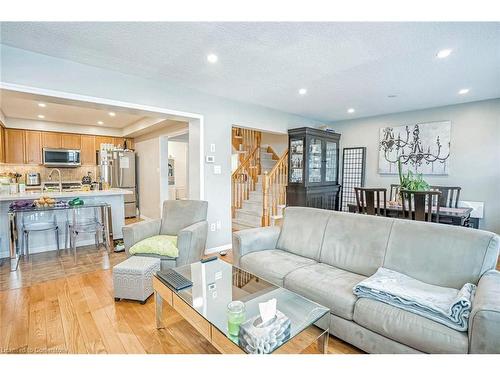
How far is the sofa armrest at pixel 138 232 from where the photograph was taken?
280 cm

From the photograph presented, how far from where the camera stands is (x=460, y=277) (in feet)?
5.55

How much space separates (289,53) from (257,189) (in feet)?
12.5

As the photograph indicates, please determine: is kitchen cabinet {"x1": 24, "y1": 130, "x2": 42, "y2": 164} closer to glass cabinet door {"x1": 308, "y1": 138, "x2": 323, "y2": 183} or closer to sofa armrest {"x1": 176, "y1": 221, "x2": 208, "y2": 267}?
sofa armrest {"x1": 176, "y1": 221, "x2": 208, "y2": 267}

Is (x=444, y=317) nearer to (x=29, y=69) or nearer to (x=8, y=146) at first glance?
(x=29, y=69)

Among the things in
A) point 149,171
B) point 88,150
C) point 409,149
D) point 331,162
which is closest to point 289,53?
point 331,162

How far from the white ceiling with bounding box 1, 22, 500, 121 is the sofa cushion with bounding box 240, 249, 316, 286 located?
1964 millimetres

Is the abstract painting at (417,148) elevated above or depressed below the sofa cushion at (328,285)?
above

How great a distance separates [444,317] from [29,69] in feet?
12.8

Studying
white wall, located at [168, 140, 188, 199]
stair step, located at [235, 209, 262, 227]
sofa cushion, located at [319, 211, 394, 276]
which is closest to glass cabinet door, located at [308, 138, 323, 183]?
stair step, located at [235, 209, 262, 227]

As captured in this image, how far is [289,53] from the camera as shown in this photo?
8.11 feet

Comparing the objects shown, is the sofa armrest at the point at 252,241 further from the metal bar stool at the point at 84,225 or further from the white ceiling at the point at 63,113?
the white ceiling at the point at 63,113

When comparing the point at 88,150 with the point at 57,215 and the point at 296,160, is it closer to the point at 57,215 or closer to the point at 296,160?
the point at 57,215

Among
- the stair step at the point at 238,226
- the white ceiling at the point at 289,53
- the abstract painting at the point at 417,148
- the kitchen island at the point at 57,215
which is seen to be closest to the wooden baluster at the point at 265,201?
the stair step at the point at 238,226

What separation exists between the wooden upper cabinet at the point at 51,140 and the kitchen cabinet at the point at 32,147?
0.07 m
